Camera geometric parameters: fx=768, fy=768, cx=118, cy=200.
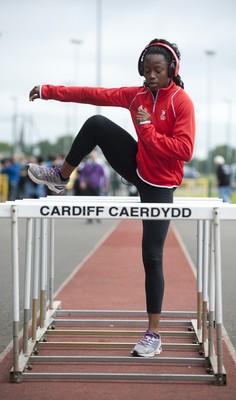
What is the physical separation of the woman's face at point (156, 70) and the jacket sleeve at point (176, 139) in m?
0.27

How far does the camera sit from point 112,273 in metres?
10.4

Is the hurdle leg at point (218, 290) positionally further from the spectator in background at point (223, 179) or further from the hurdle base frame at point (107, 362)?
the spectator in background at point (223, 179)

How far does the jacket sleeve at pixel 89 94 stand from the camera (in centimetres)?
549

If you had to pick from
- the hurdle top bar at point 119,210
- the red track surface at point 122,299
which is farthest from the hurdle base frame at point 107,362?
the hurdle top bar at point 119,210

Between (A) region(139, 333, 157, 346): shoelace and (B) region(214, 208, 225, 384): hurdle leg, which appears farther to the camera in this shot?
(A) region(139, 333, 157, 346): shoelace

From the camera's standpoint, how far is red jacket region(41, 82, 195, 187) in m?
5.05

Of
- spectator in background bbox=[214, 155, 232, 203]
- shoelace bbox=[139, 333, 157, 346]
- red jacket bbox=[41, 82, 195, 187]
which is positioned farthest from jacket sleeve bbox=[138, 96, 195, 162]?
spectator in background bbox=[214, 155, 232, 203]

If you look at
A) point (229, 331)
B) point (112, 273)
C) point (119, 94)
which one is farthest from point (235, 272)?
point (119, 94)

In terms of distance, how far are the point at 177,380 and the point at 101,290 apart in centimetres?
405

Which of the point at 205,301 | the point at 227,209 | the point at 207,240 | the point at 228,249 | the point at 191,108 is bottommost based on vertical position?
the point at 228,249

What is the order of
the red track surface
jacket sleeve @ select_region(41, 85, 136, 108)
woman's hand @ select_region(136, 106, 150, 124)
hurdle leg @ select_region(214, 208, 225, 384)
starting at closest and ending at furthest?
the red track surface
hurdle leg @ select_region(214, 208, 225, 384)
woman's hand @ select_region(136, 106, 150, 124)
jacket sleeve @ select_region(41, 85, 136, 108)

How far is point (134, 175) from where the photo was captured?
5543 millimetres

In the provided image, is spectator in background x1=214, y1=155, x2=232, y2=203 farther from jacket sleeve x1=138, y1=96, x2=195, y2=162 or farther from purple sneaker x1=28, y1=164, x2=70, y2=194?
jacket sleeve x1=138, y1=96, x2=195, y2=162

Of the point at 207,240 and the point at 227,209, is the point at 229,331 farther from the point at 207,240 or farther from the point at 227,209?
the point at 227,209
